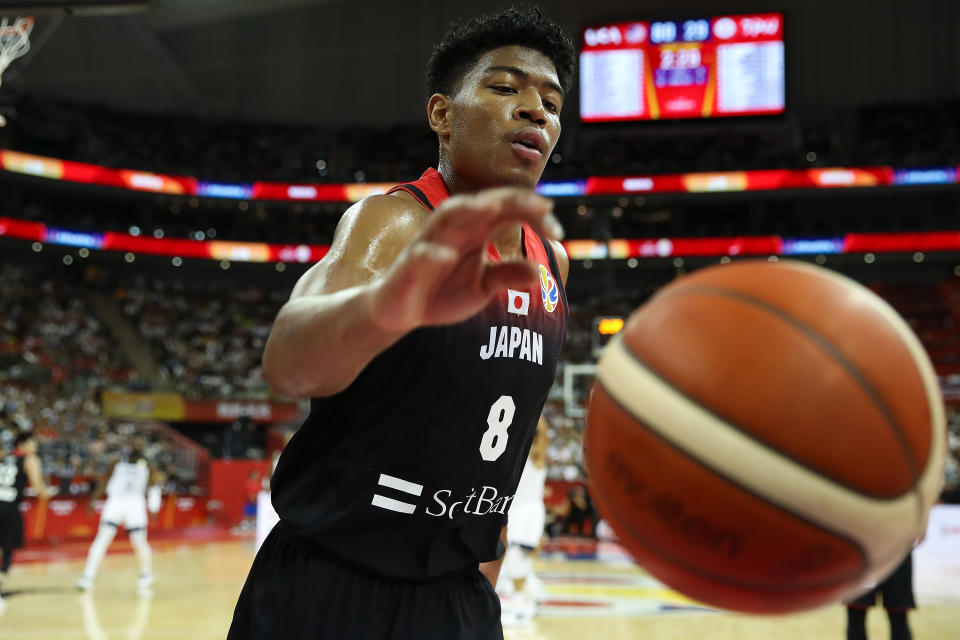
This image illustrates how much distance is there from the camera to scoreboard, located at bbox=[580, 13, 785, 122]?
70.0ft

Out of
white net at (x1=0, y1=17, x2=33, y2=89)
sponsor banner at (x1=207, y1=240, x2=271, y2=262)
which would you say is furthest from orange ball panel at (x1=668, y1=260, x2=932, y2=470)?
sponsor banner at (x1=207, y1=240, x2=271, y2=262)

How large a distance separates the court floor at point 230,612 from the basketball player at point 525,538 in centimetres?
21

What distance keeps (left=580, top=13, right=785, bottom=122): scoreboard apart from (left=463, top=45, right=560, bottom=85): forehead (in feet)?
65.9

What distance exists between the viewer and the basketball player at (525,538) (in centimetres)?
773

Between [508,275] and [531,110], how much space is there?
2.73 ft

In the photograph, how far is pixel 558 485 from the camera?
→ 16.9 m

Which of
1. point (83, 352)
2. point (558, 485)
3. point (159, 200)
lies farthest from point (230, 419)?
point (558, 485)

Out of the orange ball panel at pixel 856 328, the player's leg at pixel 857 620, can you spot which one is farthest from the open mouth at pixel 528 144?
the player's leg at pixel 857 620

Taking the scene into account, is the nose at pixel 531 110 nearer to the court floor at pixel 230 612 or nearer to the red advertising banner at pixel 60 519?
the court floor at pixel 230 612

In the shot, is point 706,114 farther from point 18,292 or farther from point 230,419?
point 18,292

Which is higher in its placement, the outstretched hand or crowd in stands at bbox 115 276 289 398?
the outstretched hand

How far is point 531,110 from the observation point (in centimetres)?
208

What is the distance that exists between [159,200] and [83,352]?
21.6 ft

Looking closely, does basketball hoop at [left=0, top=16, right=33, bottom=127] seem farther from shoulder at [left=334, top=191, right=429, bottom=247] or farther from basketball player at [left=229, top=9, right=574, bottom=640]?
shoulder at [left=334, top=191, right=429, bottom=247]
